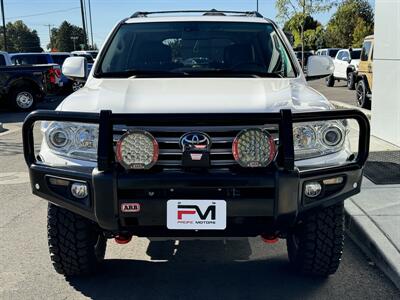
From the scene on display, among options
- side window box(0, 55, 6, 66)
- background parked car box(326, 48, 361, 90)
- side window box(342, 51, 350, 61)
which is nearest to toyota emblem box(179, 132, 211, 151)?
side window box(0, 55, 6, 66)

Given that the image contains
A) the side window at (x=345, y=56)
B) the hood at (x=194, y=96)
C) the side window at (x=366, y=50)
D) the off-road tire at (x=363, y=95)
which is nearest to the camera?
the hood at (x=194, y=96)

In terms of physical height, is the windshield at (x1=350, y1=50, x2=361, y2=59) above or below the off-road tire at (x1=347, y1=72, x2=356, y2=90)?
above

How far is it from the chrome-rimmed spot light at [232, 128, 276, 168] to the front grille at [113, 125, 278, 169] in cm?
9

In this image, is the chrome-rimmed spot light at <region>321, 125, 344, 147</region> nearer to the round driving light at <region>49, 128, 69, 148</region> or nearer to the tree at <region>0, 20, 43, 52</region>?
the round driving light at <region>49, 128, 69, 148</region>

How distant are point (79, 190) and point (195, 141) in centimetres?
73

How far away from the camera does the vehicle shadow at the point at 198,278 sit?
11.8 feet

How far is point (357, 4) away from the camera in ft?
168

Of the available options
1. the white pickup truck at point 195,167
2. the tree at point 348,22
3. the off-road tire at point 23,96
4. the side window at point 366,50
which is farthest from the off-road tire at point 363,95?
the tree at point 348,22

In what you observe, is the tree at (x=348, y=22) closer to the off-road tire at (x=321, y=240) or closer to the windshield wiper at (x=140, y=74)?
the windshield wiper at (x=140, y=74)

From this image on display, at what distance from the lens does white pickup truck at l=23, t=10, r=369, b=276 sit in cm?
299

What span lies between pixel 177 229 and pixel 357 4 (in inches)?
2059

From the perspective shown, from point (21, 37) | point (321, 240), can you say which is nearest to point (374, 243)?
point (321, 240)

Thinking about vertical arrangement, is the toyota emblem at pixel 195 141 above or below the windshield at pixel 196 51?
below

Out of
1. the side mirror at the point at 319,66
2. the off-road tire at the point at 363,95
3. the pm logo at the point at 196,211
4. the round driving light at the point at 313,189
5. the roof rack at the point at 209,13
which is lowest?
the off-road tire at the point at 363,95
